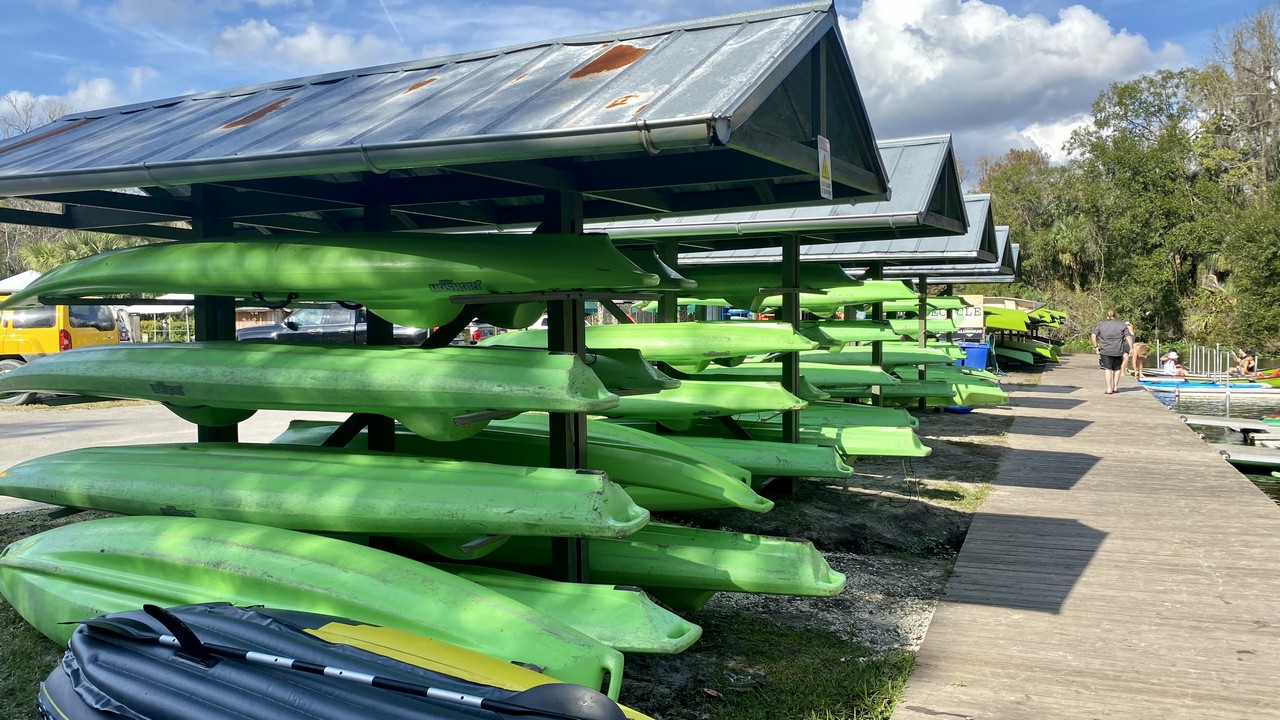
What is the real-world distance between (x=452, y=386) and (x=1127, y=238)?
40.1m

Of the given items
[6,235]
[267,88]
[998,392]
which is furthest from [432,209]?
[6,235]

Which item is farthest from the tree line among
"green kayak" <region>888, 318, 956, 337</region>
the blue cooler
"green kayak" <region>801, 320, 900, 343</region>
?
"green kayak" <region>801, 320, 900, 343</region>

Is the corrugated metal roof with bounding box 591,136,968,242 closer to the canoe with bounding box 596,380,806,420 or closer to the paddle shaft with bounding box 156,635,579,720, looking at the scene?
the canoe with bounding box 596,380,806,420

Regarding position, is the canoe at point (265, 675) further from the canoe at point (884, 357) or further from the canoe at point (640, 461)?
the canoe at point (884, 357)

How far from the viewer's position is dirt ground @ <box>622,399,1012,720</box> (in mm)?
4617

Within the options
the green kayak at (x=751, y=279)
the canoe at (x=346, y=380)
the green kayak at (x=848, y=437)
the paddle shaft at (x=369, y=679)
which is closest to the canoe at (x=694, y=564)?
the canoe at (x=346, y=380)

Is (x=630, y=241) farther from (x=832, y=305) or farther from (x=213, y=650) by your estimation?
(x=213, y=650)

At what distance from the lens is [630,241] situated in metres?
8.52

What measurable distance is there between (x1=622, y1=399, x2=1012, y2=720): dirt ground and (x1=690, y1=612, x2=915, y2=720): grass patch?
18 millimetres

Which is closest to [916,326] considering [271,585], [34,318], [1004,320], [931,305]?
[931,305]

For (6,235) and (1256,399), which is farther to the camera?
(6,235)

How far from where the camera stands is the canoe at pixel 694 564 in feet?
15.6

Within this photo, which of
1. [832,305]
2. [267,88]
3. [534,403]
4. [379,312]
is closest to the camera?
[534,403]

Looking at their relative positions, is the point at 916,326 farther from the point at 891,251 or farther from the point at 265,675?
the point at 265,675
